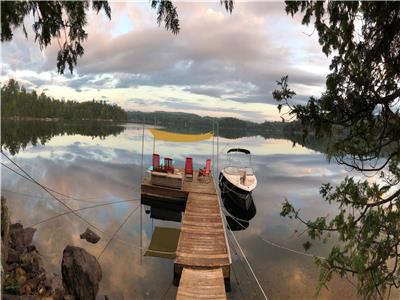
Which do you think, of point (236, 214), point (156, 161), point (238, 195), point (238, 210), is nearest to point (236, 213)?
point (236, 214)

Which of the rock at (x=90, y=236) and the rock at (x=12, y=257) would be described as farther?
the rock at (x=90, y=236)

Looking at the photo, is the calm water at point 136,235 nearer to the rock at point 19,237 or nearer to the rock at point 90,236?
the rock at point 90,236

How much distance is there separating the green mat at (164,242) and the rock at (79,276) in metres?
3.64

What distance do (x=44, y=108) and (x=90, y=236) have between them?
424ft

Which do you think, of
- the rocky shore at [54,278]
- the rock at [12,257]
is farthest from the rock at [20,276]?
the rock at [12,257]

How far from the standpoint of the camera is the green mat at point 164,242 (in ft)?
44.8

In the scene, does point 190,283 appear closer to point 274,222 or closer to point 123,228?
point 123,228

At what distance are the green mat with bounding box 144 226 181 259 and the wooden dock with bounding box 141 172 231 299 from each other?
1.76 m

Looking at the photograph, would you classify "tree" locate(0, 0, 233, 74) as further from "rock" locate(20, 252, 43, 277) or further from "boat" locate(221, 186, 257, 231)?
"boat" locate(221, 186, 257, 231)

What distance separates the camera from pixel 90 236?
48.5ft

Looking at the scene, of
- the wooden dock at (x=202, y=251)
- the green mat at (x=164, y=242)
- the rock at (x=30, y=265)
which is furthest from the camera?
the green mat at (x=164, y=242)

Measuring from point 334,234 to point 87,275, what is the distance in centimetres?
1284

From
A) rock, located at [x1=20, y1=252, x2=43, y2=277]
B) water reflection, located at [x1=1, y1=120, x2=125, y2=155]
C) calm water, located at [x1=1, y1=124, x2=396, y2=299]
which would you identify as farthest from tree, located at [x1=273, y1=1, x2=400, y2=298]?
water reflection, located at [x1=1, y1=120, x2=125, y2=155]

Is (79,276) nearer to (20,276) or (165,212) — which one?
(20,276)
